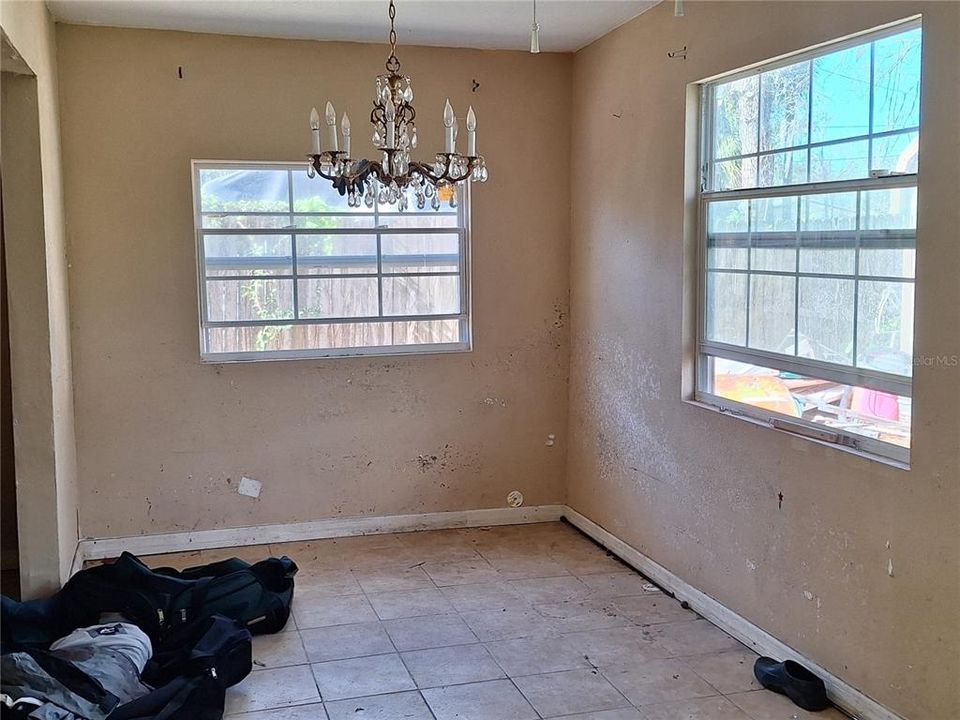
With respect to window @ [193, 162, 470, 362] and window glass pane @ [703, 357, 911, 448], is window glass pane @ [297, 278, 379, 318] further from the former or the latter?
window glass pane @ [703, 357, 911, 448]

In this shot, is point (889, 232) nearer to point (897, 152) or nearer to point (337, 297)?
→ point (897, 152)

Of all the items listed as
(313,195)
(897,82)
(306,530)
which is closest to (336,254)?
(313,195)

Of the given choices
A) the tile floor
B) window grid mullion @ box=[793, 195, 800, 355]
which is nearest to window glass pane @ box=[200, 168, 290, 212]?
the tile floor

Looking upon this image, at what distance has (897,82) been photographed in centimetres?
285

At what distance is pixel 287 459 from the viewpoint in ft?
16.0

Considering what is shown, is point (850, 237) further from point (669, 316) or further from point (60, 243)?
point (60, 243)

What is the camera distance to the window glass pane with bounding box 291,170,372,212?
15.6 ft

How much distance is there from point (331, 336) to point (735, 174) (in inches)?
89.5

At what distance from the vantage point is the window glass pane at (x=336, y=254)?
4.79 meters

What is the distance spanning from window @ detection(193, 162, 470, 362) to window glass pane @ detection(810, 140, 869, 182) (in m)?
2.19

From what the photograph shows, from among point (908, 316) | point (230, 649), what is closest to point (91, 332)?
point (230, 649)

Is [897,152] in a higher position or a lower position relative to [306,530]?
higher

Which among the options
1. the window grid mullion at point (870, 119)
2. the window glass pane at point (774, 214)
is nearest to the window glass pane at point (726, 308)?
the window glass pane at point (774, 214)

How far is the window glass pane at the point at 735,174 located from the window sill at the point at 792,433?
0.91 meters
